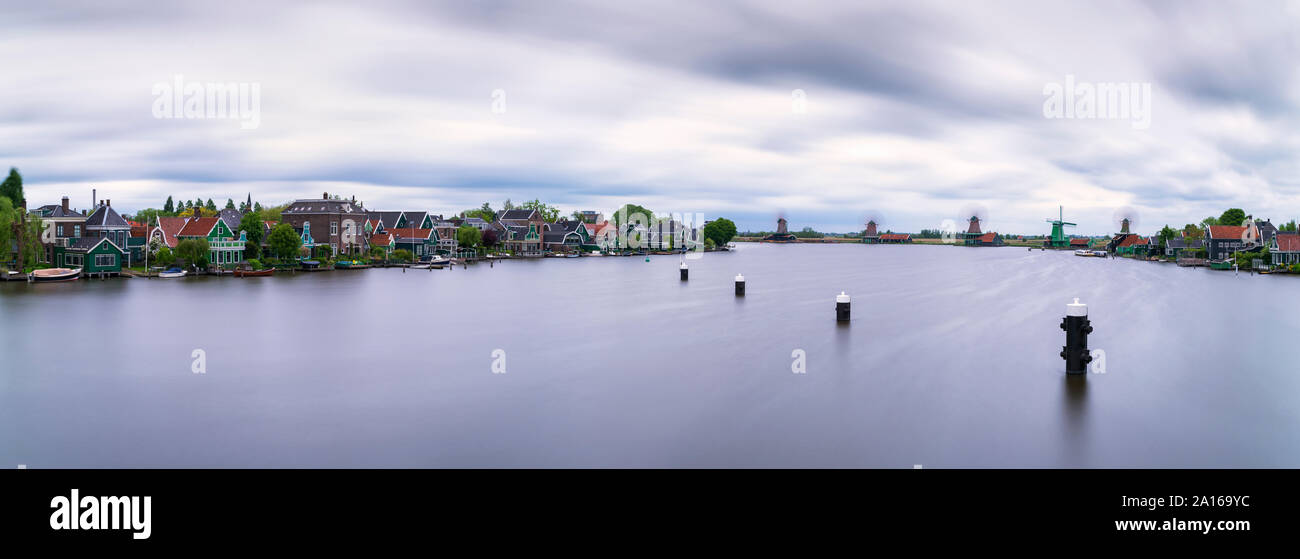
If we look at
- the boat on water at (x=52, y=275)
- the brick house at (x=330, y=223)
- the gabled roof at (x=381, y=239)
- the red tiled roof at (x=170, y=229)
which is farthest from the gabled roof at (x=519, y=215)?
the boat on water at (x=52, y=275)

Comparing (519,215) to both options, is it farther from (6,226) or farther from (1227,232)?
(1227,232)

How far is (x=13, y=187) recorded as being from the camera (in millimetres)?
80688

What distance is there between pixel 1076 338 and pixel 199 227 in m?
61.4

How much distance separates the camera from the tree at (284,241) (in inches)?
2466

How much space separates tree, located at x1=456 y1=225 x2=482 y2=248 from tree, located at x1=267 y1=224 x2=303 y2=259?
29.1 meters

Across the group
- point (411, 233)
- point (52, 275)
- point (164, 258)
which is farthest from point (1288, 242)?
point (52, 275)

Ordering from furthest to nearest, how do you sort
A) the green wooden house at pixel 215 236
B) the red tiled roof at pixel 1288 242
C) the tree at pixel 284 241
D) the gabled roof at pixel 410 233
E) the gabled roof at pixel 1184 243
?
the gabled roof at pixel 1184 243
the gabled roof at pixel 410 233
the red tiled roof at pixel 1288 242
the tree at pixel 284 241
the green wooden house at pixel 215 236

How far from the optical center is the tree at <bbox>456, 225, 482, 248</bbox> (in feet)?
303

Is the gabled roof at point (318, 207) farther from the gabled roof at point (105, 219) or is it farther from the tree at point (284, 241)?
the gabled roof at point (105, 219)

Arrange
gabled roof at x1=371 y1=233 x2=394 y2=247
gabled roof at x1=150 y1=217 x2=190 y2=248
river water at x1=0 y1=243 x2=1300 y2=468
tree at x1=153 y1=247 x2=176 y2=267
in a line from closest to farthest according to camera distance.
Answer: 1. river water at x1=0 y1=243 x2=1300 y2=468
2. tree at x1=153 y1=247 x2=176 y2=267
3. gabled roof at x1=150 y1=217 x2=190 y2=248
4. gabled roof at x1=371 y1=233 x2=394 y2=247

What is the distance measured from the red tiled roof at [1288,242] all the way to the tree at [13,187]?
125 meters

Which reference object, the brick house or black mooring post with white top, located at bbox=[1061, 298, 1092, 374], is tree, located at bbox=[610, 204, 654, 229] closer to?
the brick house

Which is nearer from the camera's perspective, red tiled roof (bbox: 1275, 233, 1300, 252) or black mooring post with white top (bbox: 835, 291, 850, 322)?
black mooring post with white top (bbox: 835, 291, 850, 322)

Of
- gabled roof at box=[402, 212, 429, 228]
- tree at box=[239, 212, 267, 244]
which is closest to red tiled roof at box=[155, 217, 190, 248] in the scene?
tree at box=[239, 212, 267, 244]
